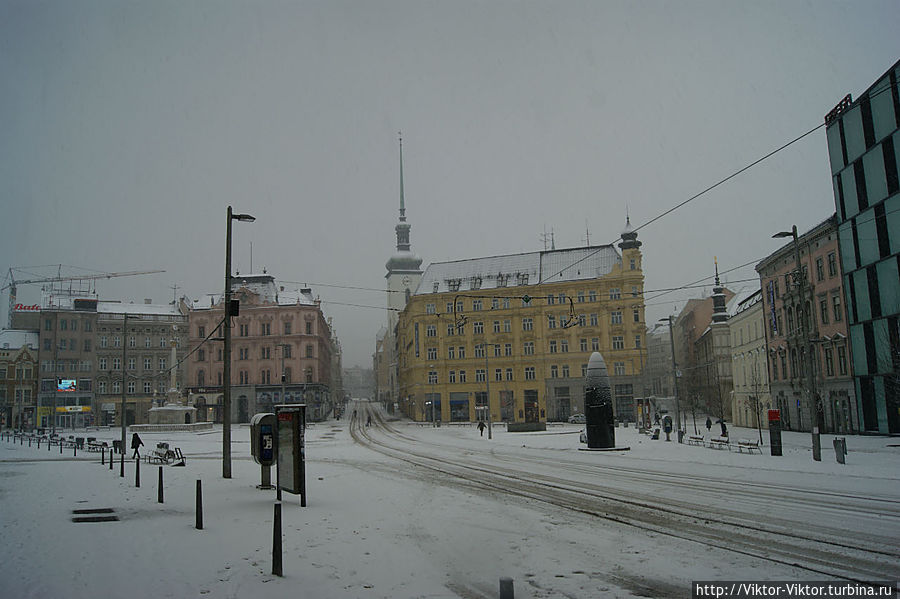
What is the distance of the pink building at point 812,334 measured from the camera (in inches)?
1660

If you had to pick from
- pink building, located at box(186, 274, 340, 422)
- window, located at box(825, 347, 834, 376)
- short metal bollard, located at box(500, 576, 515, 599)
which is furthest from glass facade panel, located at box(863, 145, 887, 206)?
pink building, located at box(186, 274, 340, 422)

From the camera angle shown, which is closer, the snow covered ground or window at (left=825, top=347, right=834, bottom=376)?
the snow covered ground

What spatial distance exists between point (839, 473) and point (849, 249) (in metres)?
23.7

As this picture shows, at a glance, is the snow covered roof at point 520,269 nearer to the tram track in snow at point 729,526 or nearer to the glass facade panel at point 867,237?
the glass facade panel at point 867,237

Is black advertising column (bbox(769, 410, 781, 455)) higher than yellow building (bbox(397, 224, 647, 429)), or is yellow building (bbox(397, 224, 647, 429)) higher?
yellow building (bbox(397, 224, 647, 429))

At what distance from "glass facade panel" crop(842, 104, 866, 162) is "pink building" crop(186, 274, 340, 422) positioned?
61.8 m

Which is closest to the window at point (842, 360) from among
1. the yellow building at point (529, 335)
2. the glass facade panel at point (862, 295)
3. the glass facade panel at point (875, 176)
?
the glass facade panel at point (862, 295)

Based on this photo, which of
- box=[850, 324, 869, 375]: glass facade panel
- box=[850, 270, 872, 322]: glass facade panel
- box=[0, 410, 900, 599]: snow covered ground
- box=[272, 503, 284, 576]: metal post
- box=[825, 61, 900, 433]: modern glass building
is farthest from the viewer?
box=[850, 324, 869, 375]: glass facade panel

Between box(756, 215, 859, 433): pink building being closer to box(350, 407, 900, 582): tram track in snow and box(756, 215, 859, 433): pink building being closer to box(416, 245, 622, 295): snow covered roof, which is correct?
box(350, 407, 900, 582): tram track in snow

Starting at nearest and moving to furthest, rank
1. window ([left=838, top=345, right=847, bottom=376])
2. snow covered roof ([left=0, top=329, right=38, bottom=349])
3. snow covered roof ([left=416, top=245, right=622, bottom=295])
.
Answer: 1. window ([left=838, top=345, right=847, bottom=376])
2. snow covered roof ([left=416, top=245, right=622, bottom=295])
3. snow covered roof ([left=0, top=329, right=38, bottom=349])

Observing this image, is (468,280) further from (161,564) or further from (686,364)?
(161,564)

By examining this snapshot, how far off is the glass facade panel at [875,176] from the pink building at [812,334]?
398 cm

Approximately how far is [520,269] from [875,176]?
46.5 meters

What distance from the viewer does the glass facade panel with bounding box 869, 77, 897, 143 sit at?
3597 cm
